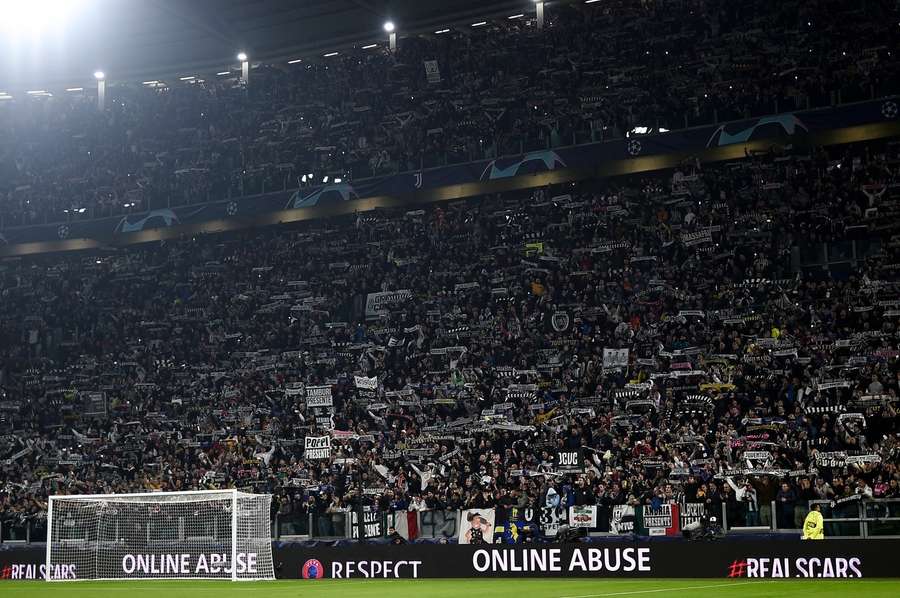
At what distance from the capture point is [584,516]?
80.8 feet

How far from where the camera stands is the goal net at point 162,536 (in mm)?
25641

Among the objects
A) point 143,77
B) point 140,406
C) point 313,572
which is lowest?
point 313,572

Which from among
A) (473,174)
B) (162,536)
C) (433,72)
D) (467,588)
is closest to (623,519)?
(467,588)

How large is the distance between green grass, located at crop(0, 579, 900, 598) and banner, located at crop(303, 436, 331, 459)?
22.3ft

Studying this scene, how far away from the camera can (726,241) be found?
109 ft

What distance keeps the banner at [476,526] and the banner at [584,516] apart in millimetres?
1881

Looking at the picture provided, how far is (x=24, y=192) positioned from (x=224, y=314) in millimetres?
14641

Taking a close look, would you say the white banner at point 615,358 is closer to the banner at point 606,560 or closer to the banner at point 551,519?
the banner at point 551,519

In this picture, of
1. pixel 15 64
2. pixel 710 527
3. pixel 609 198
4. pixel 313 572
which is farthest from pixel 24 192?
pixel 710 527

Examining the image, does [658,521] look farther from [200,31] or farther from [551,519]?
[200,31]

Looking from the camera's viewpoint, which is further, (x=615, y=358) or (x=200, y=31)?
(x=200, y=31)

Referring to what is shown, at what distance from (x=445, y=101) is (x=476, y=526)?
2189cm

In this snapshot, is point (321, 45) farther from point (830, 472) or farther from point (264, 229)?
point (830, 472)

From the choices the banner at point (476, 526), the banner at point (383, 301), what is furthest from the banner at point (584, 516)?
the banner at point (383, 301)
